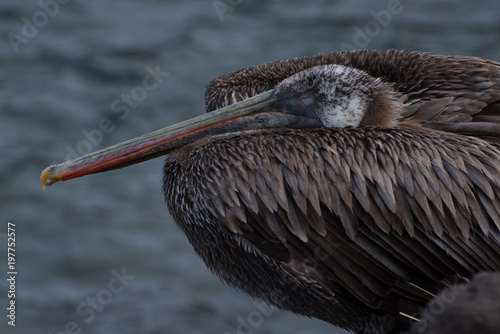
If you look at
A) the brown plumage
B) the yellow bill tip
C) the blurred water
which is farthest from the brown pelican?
the blurred water

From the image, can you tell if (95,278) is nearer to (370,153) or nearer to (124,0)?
(370,153)

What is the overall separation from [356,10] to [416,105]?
189 inches

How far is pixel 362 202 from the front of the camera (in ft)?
15.8

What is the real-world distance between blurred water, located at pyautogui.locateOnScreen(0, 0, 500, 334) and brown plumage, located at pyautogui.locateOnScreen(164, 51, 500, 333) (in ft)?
6.82

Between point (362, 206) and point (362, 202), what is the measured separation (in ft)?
0.07

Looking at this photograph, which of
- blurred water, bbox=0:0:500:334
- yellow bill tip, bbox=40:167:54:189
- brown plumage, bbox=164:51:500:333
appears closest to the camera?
brown plumage, bbox=164:51:500:333

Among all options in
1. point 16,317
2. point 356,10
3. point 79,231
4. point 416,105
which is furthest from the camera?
point 356,10

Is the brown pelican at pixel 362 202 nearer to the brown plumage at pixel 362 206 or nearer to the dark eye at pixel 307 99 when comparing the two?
the brown plumage at pixel 362 206

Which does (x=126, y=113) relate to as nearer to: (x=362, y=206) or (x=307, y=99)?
(x=307, y=99)

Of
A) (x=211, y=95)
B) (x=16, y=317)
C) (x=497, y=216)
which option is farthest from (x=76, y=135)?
(x=497, y=216)

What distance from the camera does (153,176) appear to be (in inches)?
321

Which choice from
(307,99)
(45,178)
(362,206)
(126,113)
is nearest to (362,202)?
(362,206)

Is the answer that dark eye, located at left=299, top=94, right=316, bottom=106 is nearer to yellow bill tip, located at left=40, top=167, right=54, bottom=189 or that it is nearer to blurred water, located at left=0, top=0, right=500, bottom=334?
yellow bill tip, located at left=40, top=167, right=54, bottom=189

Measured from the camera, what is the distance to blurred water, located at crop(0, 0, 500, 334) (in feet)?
23.4
